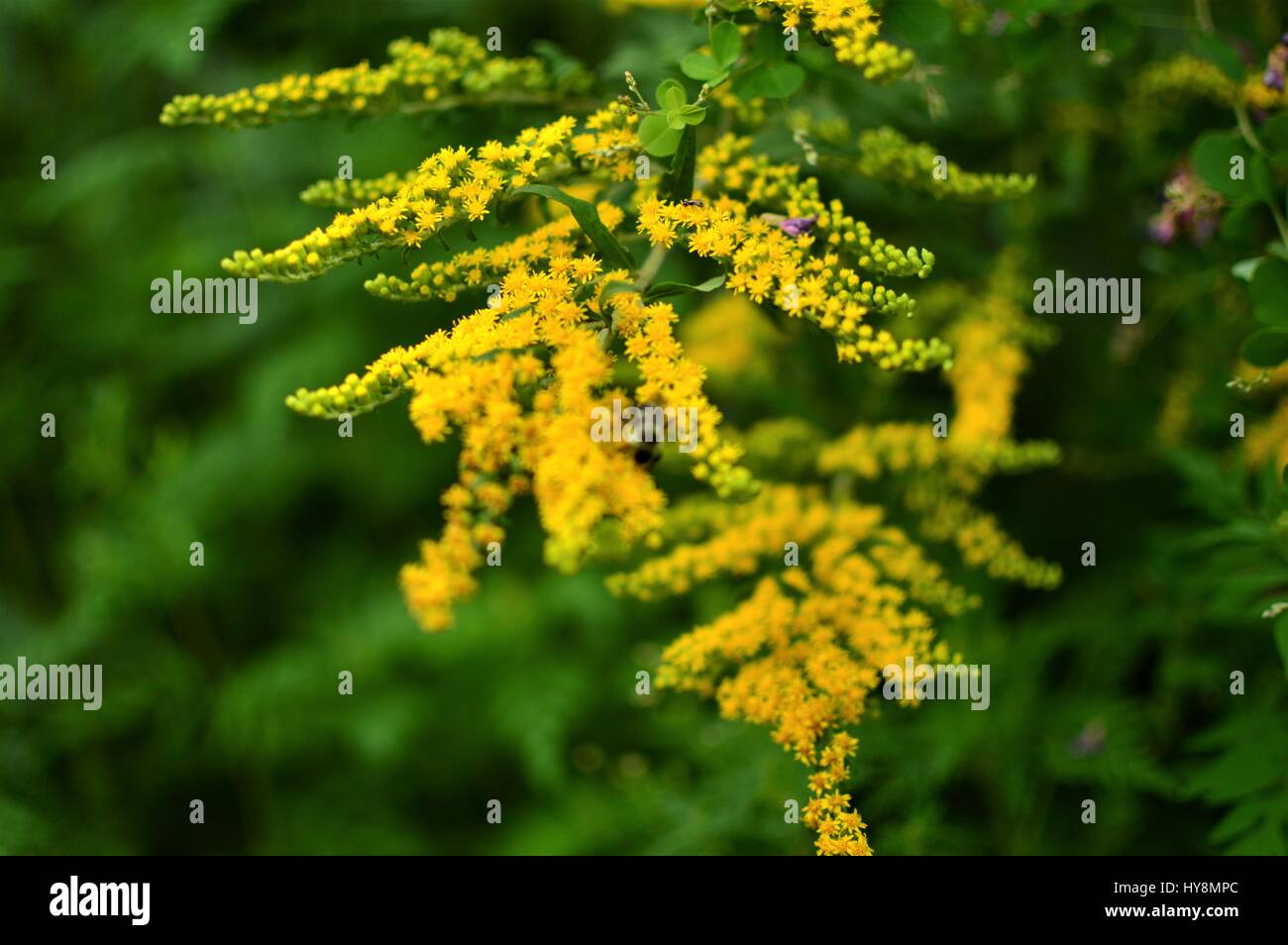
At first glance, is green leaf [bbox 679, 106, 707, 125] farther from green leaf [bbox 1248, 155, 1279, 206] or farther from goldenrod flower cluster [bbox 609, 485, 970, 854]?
green leaf [bbox 1248, 155, 1279, 206]

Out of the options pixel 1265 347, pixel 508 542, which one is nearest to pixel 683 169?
pixel 1265 347

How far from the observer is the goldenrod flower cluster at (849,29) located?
147cm

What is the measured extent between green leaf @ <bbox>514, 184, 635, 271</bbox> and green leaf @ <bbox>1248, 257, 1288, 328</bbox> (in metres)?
0.84

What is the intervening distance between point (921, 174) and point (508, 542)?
214cm

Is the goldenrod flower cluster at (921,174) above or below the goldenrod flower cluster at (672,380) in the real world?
above

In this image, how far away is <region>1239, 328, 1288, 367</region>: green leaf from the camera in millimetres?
1474

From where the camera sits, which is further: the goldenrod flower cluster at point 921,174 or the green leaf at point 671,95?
the goldenrod flower cluster at point 921,174

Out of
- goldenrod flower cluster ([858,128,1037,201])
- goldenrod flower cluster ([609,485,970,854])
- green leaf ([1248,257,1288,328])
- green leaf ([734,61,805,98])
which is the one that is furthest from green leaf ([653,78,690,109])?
green leaf ([1248,257,1288,328])

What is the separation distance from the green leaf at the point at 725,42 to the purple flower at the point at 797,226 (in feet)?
0.71

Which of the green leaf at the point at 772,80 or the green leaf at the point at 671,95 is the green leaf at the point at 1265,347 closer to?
the green leaf at the point at 772,80

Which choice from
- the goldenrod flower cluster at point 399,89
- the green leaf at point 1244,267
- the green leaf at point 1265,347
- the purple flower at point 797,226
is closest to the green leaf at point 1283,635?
the green leaf at point 1265,347

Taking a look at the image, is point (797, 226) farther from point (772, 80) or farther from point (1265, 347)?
point (1265, 347)

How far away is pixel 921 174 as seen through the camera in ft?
5.57

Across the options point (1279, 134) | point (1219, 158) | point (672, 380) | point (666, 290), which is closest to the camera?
point (672, 380)
